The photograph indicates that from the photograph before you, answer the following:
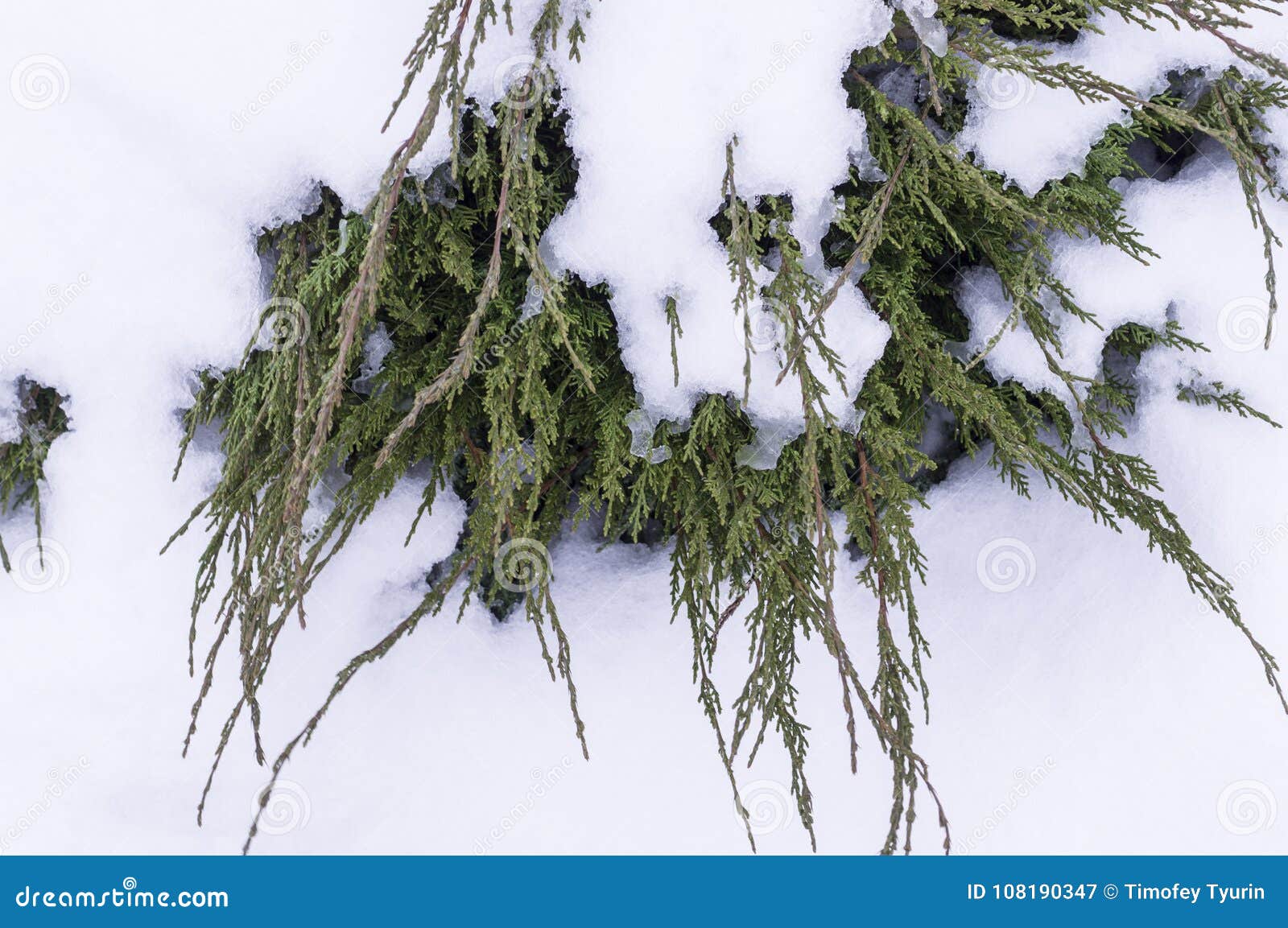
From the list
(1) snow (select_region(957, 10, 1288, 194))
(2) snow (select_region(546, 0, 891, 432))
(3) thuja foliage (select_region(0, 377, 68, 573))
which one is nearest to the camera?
(2) snow (select_region(546, 0, 891, 432))

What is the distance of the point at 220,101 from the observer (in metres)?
1.23

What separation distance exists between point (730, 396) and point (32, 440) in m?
1.07

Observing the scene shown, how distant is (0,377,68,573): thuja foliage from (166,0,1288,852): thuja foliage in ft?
0.86

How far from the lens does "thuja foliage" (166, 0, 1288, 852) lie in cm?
115

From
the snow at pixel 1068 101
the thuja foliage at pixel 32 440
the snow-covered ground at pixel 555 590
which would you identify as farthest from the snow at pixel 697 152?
the thuja foliage at pixel 32 440

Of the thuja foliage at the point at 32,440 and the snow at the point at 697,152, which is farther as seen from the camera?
the thuja foliage at the point at 32,440

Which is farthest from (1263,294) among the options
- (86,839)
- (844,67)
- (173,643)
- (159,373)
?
(86,839)

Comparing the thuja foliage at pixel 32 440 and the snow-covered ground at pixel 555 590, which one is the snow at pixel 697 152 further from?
the thuja foliage at pixel 32 440

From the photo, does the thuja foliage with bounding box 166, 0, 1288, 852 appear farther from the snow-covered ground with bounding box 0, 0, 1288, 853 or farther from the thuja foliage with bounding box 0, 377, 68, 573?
the thuja foliage with bounding box 0, 377, 68, 573

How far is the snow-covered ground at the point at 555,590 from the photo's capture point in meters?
1.23

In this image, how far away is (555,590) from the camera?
1.55 meters

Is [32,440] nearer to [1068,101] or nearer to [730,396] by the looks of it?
[730,396]

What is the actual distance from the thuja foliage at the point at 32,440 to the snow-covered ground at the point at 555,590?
0.03 metres

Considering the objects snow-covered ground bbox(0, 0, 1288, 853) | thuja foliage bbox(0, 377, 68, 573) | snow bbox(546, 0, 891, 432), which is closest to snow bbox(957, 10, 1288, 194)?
snow-covered ground bbox(0, 0, 1288, 853)
